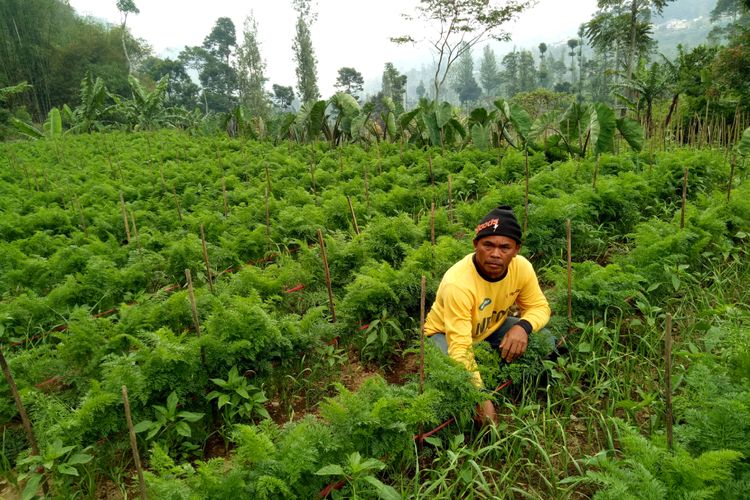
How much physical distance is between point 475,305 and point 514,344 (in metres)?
0.36

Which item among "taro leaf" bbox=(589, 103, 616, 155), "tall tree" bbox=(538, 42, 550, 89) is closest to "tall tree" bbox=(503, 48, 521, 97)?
"tall tree" bbox=(538, 42, 550, 89)

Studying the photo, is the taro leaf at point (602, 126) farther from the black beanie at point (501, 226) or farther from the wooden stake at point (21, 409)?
the wooden stake at point (21, 409)

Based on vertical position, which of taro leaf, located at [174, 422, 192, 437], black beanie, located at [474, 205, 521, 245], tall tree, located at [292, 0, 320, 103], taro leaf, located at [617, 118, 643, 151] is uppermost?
tall tree, located at [292, 0, 320, 103]

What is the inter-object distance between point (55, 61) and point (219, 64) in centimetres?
2875

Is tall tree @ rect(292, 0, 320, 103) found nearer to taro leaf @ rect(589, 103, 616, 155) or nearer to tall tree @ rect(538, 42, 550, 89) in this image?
taro leaf @ rect(589, 103, 616, 155)

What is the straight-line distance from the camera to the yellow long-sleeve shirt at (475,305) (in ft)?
10.3

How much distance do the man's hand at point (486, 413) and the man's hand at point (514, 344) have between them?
372mm

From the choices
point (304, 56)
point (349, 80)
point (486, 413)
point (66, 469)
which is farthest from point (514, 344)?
point (349, 80)

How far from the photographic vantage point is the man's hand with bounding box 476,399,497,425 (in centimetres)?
296

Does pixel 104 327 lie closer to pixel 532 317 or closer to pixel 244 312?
pixel 244 312

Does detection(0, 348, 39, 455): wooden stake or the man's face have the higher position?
the man's face

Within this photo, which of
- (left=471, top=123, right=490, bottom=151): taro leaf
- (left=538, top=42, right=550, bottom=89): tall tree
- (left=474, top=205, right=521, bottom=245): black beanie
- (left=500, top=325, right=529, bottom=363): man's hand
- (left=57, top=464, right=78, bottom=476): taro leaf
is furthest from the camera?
(left=538, top=42, right=550, bottom=89): tall tree

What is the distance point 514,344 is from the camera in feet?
10.4

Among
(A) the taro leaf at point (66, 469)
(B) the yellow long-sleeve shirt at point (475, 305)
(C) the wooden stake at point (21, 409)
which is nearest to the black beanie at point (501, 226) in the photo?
(B) the yellow long-sleeve shirt at point (475, 305)
